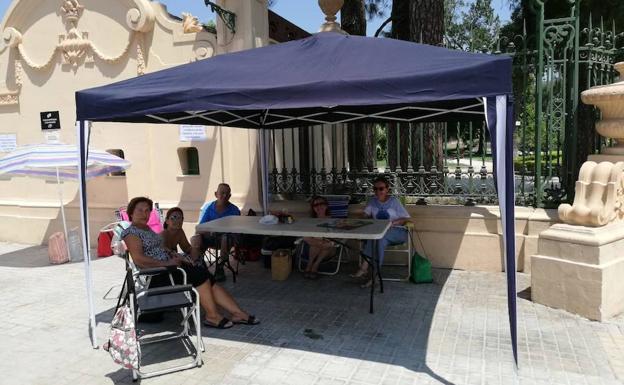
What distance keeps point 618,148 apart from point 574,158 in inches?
30.2

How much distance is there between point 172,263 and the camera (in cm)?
439

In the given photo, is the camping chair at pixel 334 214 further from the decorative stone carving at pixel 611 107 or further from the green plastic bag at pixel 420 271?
the decorative stone carving at pixel 611 107

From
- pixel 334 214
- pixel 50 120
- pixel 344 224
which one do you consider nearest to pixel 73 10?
pixel 50 120

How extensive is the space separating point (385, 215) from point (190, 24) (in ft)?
13.3

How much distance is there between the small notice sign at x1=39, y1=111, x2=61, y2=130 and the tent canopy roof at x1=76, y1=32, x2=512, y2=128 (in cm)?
417

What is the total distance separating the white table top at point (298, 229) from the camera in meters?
4.78

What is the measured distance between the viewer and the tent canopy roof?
330 cm

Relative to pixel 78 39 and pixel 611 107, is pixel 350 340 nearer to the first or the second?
pixel 611 107

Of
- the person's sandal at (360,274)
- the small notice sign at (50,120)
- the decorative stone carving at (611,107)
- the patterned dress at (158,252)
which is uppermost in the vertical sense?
the small notice sign at (50,120)

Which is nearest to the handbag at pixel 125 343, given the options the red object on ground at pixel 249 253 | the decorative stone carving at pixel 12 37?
the red object on ground at pixel 249 253

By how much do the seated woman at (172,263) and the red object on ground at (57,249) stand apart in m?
3.49

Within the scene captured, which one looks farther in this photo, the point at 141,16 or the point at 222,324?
the point at 141,16

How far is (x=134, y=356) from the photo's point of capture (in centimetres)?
334

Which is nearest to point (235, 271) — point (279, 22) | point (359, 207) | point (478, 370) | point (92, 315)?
point (359, 207)
